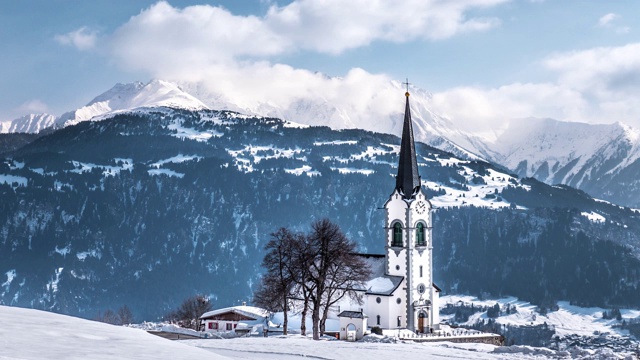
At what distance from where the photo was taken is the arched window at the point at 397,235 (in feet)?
296

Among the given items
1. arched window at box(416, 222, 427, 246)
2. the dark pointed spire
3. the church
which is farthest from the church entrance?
the dark pointed spire

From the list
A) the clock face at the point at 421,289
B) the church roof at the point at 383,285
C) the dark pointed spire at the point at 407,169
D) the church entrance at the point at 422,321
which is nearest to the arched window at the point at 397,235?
the dark pointed spire at the point at 407,169

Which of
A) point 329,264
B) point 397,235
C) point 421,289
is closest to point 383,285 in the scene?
point 421,289

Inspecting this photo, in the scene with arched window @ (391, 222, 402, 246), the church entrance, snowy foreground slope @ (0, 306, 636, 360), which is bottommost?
snowy foreground slope @ (0, 306, 636, 360)

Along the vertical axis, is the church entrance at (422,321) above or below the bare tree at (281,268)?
below

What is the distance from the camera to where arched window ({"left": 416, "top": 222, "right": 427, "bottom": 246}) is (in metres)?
90.7

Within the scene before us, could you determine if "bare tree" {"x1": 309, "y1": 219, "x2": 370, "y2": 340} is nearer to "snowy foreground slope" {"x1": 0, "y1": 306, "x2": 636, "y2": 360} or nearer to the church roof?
the church roof

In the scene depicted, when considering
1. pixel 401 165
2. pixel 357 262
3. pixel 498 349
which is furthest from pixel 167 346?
pixel 401 165

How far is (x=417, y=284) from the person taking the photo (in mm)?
88875

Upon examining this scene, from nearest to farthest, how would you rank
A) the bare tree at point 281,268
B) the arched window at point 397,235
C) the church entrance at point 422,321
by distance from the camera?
the bare tree at point 281,268 < the church entrance at point 422,321 < the arched window at point 397,235

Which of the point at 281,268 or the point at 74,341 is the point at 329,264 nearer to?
the point at 281,268

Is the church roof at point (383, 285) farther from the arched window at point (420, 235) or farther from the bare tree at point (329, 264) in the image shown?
the bare tree at point (329, 264)

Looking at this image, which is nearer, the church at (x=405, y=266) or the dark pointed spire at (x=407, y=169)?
the church at (x=405, y=266)

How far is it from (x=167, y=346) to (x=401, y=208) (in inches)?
2714
